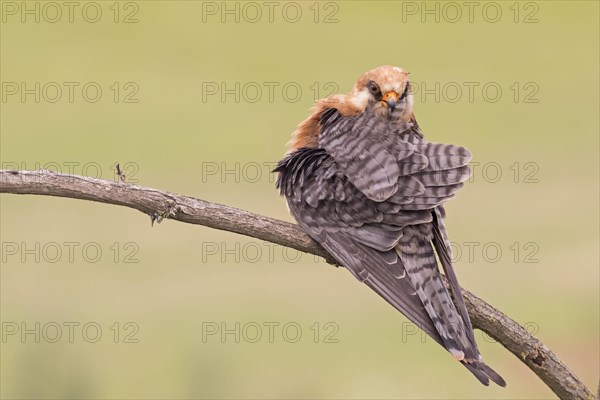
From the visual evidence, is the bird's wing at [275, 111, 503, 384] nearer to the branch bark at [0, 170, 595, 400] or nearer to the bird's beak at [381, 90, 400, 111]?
the branch bark at [0, 170, 595, 400]

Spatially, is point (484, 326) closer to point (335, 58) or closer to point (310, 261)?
point (310, 261)

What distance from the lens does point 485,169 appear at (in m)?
24.5

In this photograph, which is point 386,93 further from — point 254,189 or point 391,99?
point 254,189

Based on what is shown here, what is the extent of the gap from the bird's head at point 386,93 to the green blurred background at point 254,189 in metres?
4.36

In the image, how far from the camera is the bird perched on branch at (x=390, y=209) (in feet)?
19.7

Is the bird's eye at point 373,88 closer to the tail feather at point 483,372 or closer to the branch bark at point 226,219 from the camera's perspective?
the branch bark at point 226,219

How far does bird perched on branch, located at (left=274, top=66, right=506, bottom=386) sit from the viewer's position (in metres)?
5.99

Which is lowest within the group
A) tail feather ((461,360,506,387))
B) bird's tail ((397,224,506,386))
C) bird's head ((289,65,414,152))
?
tail feather ((461,360,506,387))

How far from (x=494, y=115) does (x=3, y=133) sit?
11.2 metres

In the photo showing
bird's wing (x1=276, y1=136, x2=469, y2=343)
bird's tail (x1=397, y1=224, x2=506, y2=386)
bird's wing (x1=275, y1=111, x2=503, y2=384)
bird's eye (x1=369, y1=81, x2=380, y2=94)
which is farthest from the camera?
bird's eye (x1=369, y1=81, x2=380, y2=94)

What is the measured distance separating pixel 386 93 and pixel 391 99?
8cm

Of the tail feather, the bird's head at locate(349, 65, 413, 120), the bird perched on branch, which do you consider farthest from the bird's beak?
the tail feather

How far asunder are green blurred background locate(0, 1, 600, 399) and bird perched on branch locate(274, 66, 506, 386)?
4.37 metres

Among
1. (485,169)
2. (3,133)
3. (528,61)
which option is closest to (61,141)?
(3,133)
